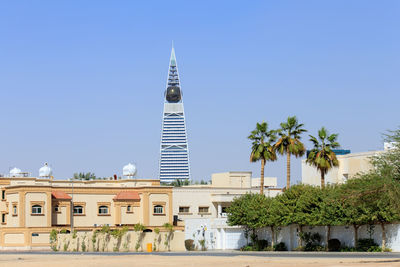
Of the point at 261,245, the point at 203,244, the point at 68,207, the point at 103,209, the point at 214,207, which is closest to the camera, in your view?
the point at 261,245

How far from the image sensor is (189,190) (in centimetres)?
11269

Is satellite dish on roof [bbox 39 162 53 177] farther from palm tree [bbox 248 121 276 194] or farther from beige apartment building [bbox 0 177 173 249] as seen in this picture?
palm tree [bbox 248 121 276 194]

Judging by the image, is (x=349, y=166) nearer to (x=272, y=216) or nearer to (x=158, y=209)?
(x=158, y=209)

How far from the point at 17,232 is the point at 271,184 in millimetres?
73114

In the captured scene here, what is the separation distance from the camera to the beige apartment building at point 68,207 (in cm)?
9944

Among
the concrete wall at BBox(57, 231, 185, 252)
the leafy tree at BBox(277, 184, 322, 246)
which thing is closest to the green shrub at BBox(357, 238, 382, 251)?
the leafy tree at BBox(277, 184, 322, 246)

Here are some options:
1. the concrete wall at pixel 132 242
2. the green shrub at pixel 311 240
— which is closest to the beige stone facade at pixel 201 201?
the concrete wall at pixel 132 242

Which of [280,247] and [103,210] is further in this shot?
[103,210]

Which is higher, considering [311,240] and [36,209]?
[36,209]

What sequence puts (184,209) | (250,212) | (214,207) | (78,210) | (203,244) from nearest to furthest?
(250,212), (203,244), (78,210), (184,209), (214,207)

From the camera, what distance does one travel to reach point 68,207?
103875 millimetres

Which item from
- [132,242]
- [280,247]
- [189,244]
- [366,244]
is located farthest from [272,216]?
[132,242]

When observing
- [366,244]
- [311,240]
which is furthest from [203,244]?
[366,244]

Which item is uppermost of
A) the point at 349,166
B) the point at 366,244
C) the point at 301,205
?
the point at 349,166
